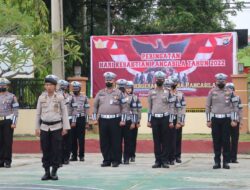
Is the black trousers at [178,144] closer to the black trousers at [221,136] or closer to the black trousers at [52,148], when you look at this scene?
the black trousers at [221,136]

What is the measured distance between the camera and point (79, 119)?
623 inches

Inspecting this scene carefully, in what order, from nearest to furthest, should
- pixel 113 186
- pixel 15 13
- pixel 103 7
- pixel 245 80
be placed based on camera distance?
pixel 113 186 → pixel 15 13 → pixel 245 80 → pixel 103 7

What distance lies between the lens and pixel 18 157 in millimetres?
18078

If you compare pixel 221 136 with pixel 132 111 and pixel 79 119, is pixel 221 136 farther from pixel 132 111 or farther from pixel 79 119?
pixel 79 119

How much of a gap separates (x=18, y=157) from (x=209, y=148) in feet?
17.5

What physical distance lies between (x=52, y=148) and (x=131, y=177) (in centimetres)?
154

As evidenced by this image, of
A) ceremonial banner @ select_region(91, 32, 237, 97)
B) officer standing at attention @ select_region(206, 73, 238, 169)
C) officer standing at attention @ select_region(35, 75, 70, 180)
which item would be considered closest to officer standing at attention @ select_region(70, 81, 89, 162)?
officer standing at attention @ select_region(206, 73, 238, 169)

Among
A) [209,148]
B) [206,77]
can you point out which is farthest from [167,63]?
[209,148]

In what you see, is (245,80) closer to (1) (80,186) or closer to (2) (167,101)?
(2) (167,101)

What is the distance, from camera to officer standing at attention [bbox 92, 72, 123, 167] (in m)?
14.2

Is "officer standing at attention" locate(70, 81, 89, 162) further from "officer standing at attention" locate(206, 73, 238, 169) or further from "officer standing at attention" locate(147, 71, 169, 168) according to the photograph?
"officer standing at attention" locate(206, 73, 238, 169)

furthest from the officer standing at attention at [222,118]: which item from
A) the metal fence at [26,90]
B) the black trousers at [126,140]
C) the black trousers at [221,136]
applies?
the metal fence at [26,90]

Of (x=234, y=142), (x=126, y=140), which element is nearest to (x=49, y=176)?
(x=126, y=140)

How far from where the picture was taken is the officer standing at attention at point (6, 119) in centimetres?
1453
